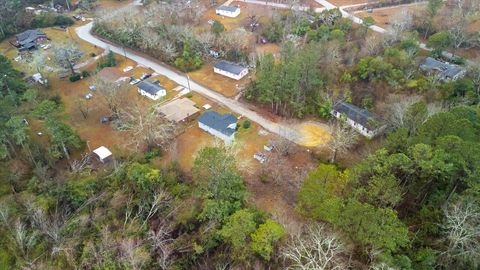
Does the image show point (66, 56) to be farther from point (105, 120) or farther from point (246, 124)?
point (246, 124)

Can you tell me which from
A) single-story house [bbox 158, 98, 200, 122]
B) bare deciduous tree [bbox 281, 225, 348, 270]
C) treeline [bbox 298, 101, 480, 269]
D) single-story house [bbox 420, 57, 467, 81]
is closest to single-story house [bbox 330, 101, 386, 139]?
treeline [bbox 298, 101, 480, 269]

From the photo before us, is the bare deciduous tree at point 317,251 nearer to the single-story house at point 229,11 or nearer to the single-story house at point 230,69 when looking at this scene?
the single-story house at point 230,69

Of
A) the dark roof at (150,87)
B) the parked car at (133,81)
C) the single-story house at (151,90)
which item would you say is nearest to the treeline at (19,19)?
the parked car at (133,81)

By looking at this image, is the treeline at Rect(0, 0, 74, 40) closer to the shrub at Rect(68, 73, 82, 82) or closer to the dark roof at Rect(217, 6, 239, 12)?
the shrub at Rect(68, 73, 82, 82)

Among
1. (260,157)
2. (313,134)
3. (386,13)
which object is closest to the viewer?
(260,157)

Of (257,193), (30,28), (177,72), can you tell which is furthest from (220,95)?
(30,28)

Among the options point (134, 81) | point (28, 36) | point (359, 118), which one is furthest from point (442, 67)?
point (28, 36)

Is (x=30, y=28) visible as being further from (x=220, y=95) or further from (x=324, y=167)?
(x=324, y=167)
